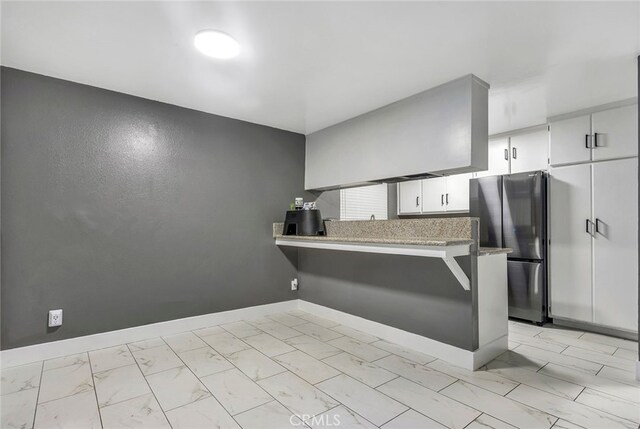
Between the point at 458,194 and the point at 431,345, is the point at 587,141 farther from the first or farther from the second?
the point at 431,345

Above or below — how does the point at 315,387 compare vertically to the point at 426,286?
below

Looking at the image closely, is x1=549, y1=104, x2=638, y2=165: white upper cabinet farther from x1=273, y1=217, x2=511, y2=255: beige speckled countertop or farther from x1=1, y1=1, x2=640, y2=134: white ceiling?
x1=273, y1=217, x2=511, y2=255: beige speckled countertop

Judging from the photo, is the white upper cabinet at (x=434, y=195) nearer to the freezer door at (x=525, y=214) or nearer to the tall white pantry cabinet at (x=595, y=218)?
the freezer door at (x=525, y=214)

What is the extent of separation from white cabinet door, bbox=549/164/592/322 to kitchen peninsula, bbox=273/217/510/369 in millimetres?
1184

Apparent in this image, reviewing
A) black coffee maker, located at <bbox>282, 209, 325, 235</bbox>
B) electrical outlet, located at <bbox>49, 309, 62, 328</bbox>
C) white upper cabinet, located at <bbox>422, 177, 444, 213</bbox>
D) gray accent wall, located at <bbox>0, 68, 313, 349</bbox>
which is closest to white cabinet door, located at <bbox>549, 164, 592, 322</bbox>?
white upper cabinet, located at <bbox>422, 177, 444, 213</bbox>

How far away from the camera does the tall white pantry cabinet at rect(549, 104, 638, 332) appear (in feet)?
9.92

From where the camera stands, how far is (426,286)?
270 cm

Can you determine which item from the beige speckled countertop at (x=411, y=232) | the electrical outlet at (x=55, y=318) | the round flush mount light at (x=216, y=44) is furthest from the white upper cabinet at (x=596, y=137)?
the electrical outlet at (x=55, y=318)

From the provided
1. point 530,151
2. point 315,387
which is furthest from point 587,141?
point 315,387

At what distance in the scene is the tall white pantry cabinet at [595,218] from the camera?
302cm

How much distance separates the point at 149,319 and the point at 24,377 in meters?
0.91

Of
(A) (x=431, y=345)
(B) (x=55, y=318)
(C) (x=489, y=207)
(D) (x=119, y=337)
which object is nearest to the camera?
(B) (x=55, y=318)

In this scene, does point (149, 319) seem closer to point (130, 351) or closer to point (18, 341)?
point (130, 351)

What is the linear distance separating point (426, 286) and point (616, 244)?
6.65 ft
